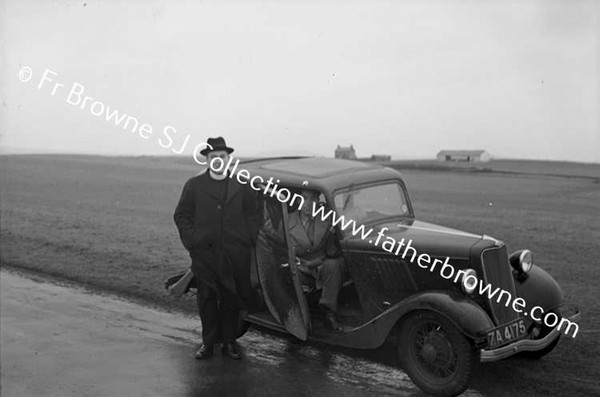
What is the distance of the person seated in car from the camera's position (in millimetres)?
6477

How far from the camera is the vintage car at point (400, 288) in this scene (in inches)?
226

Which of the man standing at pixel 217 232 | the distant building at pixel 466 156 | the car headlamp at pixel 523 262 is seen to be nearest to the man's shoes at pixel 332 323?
the man standing at pixel 217 232

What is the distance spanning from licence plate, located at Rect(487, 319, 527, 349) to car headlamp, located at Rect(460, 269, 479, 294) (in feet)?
1.44

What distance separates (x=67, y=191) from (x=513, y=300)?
23.3 meters

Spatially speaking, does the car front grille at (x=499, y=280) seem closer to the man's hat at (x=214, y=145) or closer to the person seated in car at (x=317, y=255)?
the person seated in car at (x=317, y=255)

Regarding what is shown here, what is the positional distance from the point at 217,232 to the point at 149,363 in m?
1.47

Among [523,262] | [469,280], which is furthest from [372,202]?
[523,262]

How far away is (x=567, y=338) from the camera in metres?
7.20

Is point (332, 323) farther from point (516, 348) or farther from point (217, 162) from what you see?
point (217, 162)

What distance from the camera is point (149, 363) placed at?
6.41 m

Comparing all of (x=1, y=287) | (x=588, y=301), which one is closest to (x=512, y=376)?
(x=588, y=301)

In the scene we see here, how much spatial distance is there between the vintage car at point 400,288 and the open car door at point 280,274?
11 millimetres

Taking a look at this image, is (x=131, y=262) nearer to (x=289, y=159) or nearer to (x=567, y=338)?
(x=289, y=159)

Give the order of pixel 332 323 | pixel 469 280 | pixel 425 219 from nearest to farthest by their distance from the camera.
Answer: pixel 469 280, pixel 332 323, pixel 425 219
